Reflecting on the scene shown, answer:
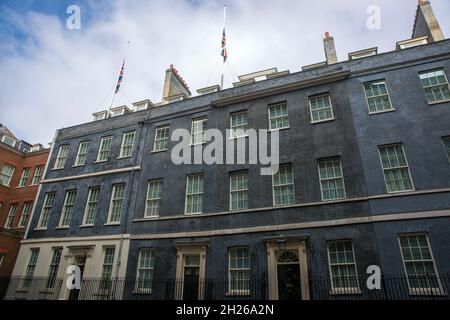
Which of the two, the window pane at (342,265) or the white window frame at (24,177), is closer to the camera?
the window pane at (342,265)

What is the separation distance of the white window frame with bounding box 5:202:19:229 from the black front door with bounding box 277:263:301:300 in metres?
26.5

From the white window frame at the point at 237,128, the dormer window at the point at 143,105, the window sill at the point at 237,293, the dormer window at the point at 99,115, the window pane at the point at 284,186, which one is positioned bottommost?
the window sill at the point at 237,293

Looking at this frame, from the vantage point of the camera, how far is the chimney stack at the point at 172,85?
24.2 meters

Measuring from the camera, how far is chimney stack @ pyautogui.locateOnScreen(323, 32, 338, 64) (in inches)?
750

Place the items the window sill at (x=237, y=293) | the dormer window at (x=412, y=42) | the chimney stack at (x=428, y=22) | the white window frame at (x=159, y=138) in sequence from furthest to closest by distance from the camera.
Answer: the white window frame at (x=159, y=138), the dormer window at (x=412, y=42), the chimney stack at (x=428, y=22), the window sill at (x=237, y=293)

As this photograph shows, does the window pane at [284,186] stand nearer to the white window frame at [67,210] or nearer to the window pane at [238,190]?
the window pane at [238,190]

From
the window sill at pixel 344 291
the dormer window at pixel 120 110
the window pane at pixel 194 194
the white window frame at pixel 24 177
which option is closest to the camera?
the window sill at pixel 344 291

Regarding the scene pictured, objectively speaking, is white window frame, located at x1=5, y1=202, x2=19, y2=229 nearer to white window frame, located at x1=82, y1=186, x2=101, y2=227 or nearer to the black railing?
the black railing

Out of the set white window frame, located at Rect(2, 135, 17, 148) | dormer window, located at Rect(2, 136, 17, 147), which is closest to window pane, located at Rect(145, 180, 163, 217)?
white window frame, located at Rect(2, 135, 17, 148)

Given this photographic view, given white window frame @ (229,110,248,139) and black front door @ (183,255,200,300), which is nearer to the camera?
black front door @ (183,255,200,300)

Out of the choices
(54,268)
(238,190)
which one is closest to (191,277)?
(238,190)

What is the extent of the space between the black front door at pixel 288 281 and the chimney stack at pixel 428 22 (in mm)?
15818

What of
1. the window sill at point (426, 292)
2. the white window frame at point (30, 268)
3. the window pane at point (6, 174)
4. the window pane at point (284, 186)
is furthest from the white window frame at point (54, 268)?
the window sill at point (426, 292)

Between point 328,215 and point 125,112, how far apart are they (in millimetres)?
19500
